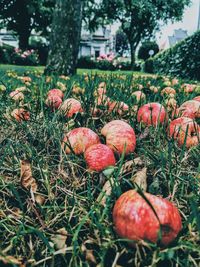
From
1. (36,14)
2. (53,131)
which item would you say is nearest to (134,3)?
(36,14)

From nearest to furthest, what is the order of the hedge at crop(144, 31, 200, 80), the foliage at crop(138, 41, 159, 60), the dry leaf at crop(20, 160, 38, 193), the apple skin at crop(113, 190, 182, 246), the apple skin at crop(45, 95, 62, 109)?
1. the apple skin at crop(113, 190, 182, 246)
2. the dry leaf at crop(20, 160, 38, 193)
3. the apple skin at crop(45, 95, 62, 109)
4. the hedge at crop(144, 31, 200, 80)
5. the foliage at crop(138, 41, 159, 60)

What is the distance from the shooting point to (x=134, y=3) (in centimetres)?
4709

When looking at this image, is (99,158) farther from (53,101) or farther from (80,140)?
(53,101)

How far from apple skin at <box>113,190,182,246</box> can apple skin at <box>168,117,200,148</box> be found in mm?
773

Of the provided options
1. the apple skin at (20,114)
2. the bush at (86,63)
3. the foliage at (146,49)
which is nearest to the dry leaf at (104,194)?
the apple skin at (20,114)

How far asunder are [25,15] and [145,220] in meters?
46.3

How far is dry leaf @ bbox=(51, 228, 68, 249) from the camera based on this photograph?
1.21m

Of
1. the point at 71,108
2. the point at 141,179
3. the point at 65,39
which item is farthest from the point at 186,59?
the point at 141,179

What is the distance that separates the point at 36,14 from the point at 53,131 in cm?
4458

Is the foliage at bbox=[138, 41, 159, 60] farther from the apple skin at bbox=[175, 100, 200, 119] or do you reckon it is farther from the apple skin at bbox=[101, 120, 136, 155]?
the apple skin at bbox=[101, 120, 136, 155]

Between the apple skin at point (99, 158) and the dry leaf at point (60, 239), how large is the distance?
1.41 feet

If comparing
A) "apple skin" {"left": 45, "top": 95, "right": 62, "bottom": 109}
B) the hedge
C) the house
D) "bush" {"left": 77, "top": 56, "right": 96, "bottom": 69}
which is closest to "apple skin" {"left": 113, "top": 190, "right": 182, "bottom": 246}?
"apple skin" {"left": 45, "top": 95, "right": 62, "bottom": 109}

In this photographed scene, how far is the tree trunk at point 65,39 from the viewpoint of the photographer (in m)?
9.00

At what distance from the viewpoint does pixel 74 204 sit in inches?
56.5
